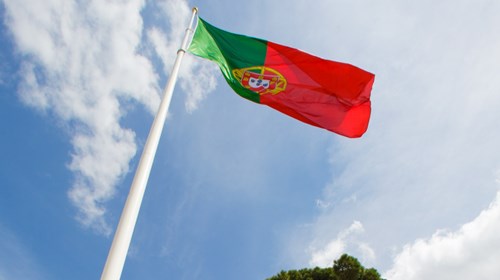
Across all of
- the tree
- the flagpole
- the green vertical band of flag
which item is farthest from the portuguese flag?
the tree

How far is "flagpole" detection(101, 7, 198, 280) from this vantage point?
4.51 m

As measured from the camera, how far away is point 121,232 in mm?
4793

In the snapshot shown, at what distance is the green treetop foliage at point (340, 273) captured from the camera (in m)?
24.3

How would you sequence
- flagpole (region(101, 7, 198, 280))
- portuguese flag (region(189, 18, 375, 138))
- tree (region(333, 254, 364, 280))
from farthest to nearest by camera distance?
tree (region(333, 254, 364, 280)), portuguese flag (region(189, 18, 375, 138)), flagpole (region(101, 7, 198, 280))

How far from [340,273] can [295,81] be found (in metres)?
19.3

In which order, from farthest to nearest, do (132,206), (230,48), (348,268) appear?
(348,268) < (230,48) < (132,206)

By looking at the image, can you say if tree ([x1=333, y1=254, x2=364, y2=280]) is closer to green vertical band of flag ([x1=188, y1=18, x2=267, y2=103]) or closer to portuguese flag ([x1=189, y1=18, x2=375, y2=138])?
portuguese flag ([x1=189, y1=18, x2=375, y2=138])

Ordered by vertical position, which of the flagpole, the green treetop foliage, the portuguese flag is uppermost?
the green treetop foliage

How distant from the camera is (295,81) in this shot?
937 centimetres

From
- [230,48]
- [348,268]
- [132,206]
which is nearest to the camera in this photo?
[132,206]

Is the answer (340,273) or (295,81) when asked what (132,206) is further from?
(340,273)

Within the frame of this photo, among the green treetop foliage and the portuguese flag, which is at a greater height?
the green treetop foliage

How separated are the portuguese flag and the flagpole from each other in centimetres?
281

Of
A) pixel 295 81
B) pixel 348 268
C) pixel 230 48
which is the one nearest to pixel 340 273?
pixel 348 268
